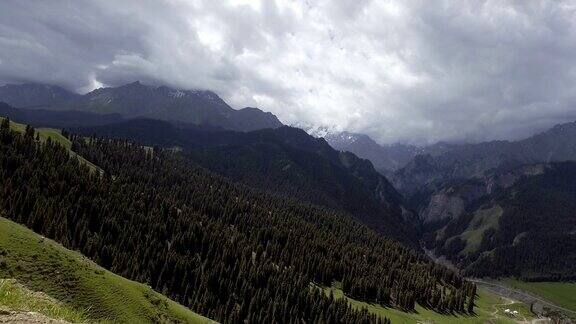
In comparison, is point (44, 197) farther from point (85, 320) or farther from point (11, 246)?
point (85, 320)

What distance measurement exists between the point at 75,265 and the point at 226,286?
105505mm

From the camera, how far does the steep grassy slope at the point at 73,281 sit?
84.2 metres

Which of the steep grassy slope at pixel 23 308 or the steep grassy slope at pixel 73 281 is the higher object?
the steep grassy slope at pixel 23 308

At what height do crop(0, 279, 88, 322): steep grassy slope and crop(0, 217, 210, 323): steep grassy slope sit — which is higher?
crop(0, 279, 88, 322): steep grassy slope

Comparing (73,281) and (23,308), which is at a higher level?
(23,308)

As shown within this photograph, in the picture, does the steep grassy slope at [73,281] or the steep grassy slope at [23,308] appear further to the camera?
the steep grassy slope at [73,281]

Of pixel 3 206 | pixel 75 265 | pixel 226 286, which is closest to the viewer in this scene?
pixel 75 265

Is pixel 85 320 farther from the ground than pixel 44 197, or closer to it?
farther from the ground

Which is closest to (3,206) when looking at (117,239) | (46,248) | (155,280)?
(117,239)

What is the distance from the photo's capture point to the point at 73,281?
88500mm

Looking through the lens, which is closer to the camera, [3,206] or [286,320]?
[3,206]

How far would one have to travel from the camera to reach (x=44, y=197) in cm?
18762

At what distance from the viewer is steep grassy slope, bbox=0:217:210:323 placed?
84188 millimetres

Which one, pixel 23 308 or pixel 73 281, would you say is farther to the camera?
pixel 73 281
